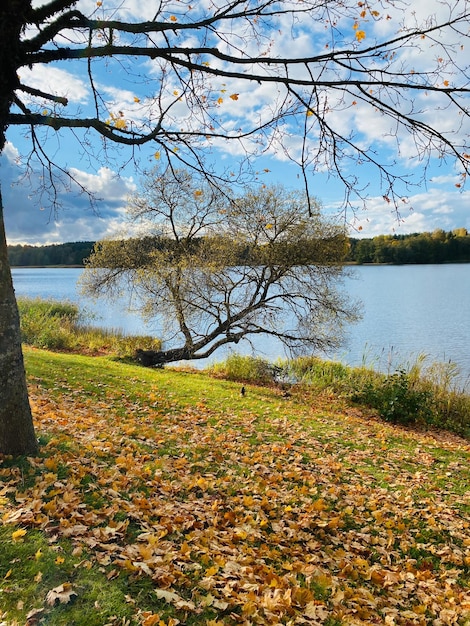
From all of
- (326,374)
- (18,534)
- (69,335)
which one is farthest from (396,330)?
(18,534)

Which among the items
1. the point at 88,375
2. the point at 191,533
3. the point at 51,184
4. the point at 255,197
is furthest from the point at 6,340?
the point at 255,197

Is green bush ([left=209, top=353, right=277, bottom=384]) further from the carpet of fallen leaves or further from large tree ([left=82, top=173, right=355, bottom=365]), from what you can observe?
the carpet of fallen leaves

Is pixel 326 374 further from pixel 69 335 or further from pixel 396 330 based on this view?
pixel 69 335

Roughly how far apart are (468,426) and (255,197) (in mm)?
8897

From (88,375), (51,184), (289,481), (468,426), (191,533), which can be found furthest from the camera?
(468,426)

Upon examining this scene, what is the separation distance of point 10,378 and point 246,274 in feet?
36.6

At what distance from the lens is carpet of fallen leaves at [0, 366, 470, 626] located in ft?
9.41

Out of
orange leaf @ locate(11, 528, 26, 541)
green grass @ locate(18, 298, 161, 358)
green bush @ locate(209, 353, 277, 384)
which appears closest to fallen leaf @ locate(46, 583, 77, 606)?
orange leaf @ locate(11, 528, 26, 541)

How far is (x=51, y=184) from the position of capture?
6355mm

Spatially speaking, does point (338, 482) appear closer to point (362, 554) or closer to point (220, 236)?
point (362, 554)

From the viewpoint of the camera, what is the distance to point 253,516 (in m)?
4.11

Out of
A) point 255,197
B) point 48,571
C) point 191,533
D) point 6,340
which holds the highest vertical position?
point 255,197

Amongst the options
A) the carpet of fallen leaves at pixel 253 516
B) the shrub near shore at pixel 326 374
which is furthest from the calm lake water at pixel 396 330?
the carpet of fallen leaves at pixel 253 516

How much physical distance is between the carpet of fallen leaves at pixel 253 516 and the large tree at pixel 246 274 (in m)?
7.80
